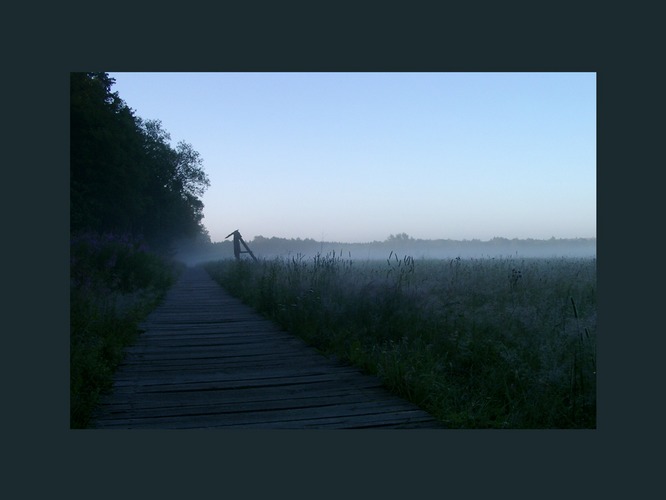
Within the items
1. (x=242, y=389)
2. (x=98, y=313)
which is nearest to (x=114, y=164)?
(x=98, y=313)

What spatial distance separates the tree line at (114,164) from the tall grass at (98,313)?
41.2 inches

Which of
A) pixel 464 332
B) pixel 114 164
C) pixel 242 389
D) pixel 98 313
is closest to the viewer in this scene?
pixel 242 389

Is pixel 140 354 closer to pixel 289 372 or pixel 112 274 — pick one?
pixel 289 372

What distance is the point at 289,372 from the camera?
4930 mm

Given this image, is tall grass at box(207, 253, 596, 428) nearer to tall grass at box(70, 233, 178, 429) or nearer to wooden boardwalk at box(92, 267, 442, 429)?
wooden boardwalk at box(92, 267, 442, 429)

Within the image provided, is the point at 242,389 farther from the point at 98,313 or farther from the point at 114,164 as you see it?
the point at 114,164

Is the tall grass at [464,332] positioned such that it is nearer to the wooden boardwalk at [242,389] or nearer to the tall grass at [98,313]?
the wooden boardwalk at [242,389]

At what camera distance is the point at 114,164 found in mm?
11258

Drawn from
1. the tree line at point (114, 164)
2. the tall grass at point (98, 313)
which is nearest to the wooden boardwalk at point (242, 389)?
the tall grass at point (98, 313)

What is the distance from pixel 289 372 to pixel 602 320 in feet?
8.88

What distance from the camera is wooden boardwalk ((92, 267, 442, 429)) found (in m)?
3.62

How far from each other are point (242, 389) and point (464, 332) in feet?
8.17

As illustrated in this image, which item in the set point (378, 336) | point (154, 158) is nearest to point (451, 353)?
point (378, 336)

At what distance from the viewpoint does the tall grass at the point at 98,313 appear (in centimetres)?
399
